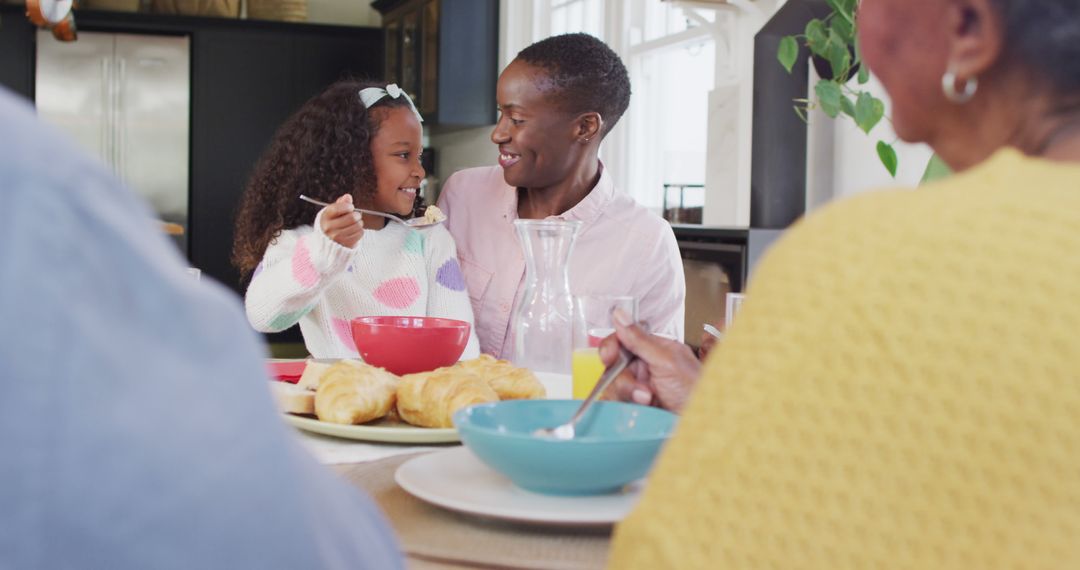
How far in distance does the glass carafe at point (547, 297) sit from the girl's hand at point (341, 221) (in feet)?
1.45

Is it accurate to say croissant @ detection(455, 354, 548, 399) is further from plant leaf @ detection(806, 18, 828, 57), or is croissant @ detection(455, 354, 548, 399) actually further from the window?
the window

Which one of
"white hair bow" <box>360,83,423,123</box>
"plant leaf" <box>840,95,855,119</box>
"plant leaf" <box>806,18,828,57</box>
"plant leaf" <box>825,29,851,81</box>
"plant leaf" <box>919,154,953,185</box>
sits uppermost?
"plant leaf" <box>806,18,828,57</box>

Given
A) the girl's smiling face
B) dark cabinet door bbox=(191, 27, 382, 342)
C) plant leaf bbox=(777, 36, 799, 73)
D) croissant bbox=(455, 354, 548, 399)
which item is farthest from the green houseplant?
dark cabinet door bbox=(191, 27, 382, 342)

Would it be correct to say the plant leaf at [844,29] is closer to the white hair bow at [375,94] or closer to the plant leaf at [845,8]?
the plant leaf at [845,8]

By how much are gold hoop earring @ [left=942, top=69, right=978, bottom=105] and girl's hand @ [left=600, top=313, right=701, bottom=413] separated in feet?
1.42

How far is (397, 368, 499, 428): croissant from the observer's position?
1.11 m

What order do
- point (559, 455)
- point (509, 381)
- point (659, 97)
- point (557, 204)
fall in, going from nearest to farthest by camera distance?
point (559, 455), point (509, 381), point (557, 204), point (659, 97)

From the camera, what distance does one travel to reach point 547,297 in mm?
1418

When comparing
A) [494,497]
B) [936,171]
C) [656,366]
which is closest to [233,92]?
[936,171]

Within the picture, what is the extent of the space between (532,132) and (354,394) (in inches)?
46.8

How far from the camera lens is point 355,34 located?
673cm

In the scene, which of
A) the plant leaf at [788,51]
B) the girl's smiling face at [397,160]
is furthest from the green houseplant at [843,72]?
the girl's smiling face at [397,160]

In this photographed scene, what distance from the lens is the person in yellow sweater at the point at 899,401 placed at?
0.49 meters

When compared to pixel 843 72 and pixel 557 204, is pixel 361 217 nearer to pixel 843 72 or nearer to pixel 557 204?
pixel 557 204
